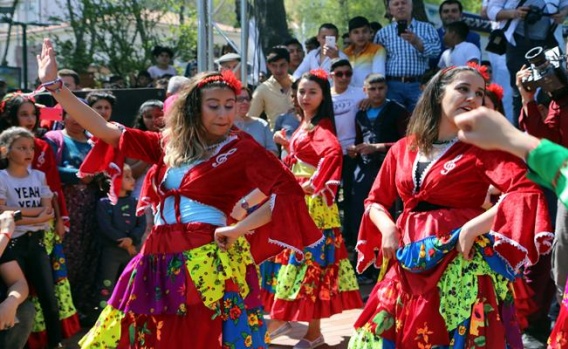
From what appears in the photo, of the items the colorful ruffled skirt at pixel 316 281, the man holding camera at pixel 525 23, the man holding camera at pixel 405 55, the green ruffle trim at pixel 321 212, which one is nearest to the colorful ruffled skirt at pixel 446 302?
the colorful ruffled skirt at pixel 316 281

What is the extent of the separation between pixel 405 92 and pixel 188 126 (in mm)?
5095

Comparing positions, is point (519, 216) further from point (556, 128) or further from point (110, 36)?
point (110, 36)

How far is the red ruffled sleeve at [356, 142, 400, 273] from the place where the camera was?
4.84m

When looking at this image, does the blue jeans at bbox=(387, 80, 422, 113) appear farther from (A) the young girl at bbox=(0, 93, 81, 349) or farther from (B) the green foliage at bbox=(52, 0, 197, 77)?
(B) the green foliage at bbox=(52, 0, 197, 77)

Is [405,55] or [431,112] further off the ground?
[405,55]

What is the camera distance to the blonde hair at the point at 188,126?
15.7ft

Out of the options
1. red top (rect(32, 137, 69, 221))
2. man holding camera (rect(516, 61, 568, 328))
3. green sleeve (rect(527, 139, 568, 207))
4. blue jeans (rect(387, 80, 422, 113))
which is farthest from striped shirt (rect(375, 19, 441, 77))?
green sleeve (rect(527, 139, 568, 207))

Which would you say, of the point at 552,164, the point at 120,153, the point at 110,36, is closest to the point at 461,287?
the point at 120,153

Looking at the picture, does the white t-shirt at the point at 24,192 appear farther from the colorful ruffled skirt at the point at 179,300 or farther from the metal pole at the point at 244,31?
the metal pole at the point at 244,31

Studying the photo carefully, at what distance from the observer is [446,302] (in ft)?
14.6

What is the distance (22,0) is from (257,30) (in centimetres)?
844

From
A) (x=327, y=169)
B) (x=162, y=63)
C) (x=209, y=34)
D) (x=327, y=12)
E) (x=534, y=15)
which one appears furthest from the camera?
(x=327, y=12)

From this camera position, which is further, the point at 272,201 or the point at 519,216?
the point at 272,201

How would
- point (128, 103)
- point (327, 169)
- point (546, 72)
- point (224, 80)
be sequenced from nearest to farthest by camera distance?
point (224, 80)
point (546, 72)
point (327, 169)
point (128, 103)
